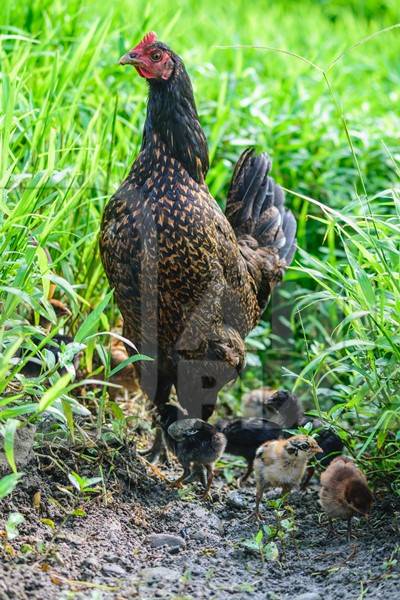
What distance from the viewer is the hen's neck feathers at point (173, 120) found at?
12.6 feet

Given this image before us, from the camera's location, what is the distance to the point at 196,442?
13.0 feet

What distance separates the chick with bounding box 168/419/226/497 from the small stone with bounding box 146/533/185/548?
1.88 feet

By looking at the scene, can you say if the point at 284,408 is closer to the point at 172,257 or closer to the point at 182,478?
the point at 182,478

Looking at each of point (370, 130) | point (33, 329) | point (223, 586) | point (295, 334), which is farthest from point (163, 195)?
point (370, 130)

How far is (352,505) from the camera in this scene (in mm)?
3379

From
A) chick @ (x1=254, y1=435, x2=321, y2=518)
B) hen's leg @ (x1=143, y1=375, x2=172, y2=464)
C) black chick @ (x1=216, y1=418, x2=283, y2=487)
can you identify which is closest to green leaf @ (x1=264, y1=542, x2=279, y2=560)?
Result: chick @ (x1=254, y1=435, x2=321, y2=518)

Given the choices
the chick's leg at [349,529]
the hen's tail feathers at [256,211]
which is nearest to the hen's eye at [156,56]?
the hen's tail feathers at [256,211]

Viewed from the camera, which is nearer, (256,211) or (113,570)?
(113,570)

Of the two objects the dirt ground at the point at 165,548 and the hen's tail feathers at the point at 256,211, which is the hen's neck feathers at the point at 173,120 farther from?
the dirt ground at the point at 165,548

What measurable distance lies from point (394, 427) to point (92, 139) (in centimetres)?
213

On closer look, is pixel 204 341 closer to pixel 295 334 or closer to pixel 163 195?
pixel 163 195

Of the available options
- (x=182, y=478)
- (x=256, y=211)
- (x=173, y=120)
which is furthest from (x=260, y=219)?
(x=182, y=478)

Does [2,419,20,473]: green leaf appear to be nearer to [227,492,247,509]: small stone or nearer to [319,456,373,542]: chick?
[319,456,373,542]: chick

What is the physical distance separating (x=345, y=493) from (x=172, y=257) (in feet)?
3.63
